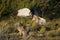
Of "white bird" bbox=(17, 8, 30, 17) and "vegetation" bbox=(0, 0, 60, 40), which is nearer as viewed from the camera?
"vegetation" bbox=(0, 0, 60, 40)

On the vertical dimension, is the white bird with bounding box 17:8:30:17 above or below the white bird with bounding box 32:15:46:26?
above

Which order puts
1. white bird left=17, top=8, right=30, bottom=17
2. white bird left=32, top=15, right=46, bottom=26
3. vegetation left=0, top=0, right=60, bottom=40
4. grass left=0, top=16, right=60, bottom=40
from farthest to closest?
white bird left=17, top=8, right=30, bottom=17 < white bird left=32, top=15, right=46, bottom=26 < vegetation left=0, top=0, right=60, bottom=40 < grass left=0, top=16, right=60, bottom=40

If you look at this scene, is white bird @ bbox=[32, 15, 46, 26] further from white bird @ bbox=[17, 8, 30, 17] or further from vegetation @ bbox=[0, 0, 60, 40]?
white bird @ bbox=[17, 8, 30, 17]

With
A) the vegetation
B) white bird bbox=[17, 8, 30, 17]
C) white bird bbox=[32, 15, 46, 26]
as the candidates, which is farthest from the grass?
white bird bbox=[17, 8, 30, 17]

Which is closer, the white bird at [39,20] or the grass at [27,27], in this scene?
the grass at [27,27]

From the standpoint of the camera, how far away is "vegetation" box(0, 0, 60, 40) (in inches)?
393

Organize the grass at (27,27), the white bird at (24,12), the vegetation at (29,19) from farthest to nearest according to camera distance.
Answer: the white bird at (24,12)
the vegetation at (29,19)
the grass at (27,27)

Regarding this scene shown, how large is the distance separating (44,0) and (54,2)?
52 centimetres

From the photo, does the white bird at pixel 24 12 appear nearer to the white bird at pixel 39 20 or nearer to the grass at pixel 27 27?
the grass at pixel 27 27

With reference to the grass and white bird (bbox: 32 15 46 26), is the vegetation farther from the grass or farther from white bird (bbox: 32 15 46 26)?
white bird (bbox: 32 15 46 26)

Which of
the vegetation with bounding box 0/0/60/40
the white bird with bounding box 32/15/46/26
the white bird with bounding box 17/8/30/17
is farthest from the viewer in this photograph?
the white bird with bounding box 17/8/30/17

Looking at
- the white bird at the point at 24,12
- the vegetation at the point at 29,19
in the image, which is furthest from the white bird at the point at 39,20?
the white bird at the point at 24,12

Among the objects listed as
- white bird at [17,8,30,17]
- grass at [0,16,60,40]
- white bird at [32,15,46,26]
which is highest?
white bird at [17,8,30,17]

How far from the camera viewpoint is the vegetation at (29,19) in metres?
9.99
